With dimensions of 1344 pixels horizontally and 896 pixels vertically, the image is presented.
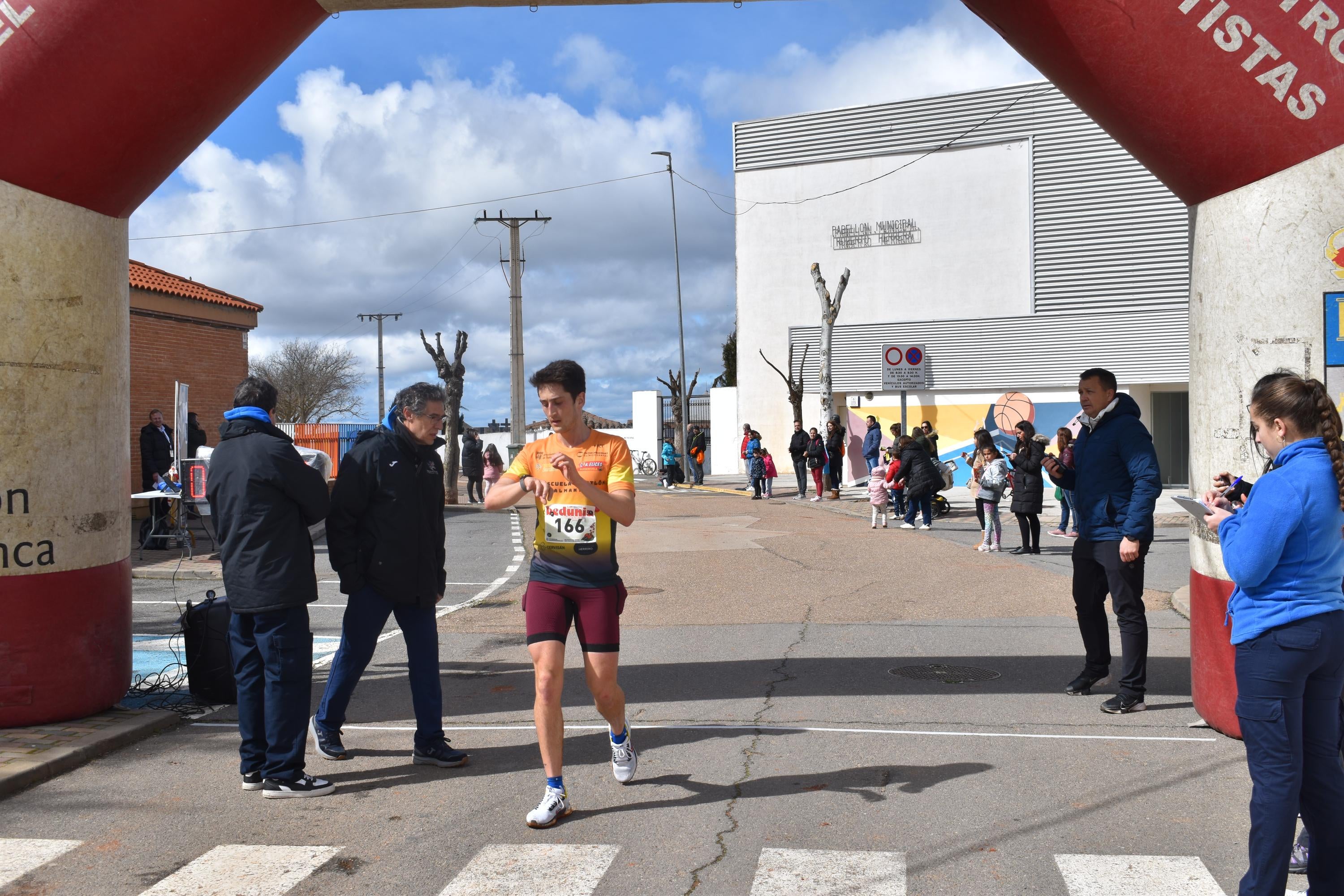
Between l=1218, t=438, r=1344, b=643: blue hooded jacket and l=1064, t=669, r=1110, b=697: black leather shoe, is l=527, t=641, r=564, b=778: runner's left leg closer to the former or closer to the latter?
l=1218, t=438, r=1344, b=643: blue hooded jacket

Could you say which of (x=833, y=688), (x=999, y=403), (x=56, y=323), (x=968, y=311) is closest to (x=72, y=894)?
(x=56, y=323)

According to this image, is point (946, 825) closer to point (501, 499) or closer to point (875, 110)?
point (501, 499)

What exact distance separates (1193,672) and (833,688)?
216 cm

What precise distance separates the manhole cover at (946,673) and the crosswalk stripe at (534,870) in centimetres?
373

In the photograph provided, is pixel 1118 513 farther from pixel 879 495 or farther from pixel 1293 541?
pixel 879 495

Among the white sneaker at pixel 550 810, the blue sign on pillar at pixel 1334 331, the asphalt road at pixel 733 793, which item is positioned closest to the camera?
the asphalt road at pixel 733 793

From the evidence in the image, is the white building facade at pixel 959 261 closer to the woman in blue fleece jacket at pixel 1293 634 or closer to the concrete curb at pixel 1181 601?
the concrete curb at pixel 1181 601

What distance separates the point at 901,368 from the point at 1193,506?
61.2 feet

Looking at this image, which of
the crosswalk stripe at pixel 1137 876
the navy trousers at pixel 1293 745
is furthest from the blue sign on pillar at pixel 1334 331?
the crosswalk stripe at pixel 1137 876

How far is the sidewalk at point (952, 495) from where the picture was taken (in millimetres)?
20812

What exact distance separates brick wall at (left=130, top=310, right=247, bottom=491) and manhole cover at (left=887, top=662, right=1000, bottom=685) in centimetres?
1670

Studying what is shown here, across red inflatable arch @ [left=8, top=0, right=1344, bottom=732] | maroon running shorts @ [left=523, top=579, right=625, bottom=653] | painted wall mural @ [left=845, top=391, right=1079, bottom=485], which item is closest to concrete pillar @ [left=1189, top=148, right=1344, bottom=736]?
red inflatable arch @ [left=8, top=0, right=1344, bottom=732]

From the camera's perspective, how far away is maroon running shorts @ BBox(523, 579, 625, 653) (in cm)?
499

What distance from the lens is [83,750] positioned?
578 cm
